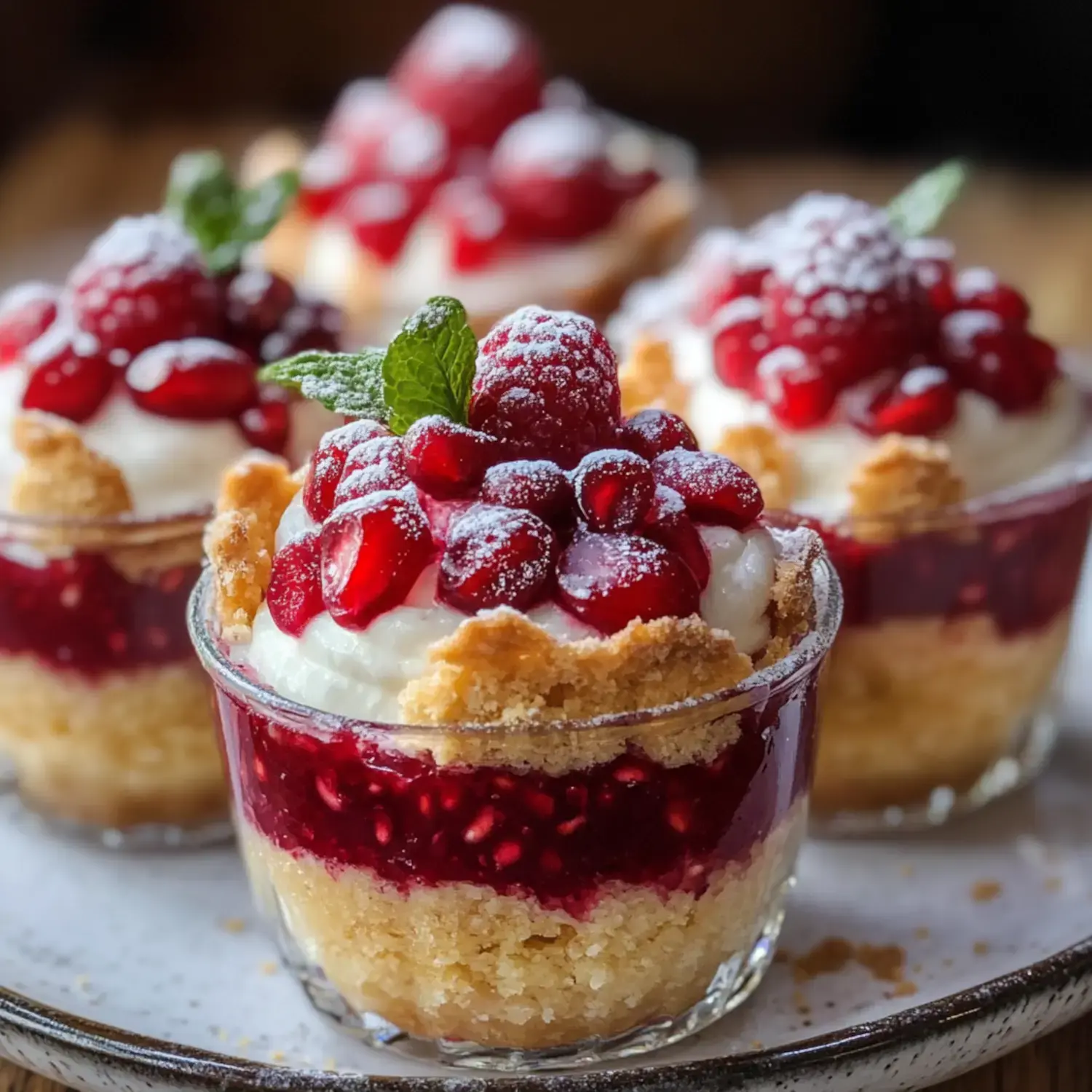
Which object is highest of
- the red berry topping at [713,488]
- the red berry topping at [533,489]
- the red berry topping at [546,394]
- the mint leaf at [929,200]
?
the red berry topping at [546,394]

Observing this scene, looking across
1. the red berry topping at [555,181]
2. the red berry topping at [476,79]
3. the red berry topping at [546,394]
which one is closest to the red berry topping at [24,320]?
the red berry topping at [546,394]

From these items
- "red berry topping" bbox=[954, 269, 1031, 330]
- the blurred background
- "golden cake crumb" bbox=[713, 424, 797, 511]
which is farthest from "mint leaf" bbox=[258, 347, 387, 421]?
the blurred background

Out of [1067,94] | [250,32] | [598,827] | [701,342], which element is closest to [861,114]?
[1067,94]

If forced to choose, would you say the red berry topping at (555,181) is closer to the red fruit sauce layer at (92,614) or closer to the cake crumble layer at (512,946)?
the red fruit sauce layer at (92,614)

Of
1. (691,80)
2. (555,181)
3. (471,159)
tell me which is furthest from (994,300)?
(691,80)

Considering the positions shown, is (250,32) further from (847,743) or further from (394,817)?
(394,817)
